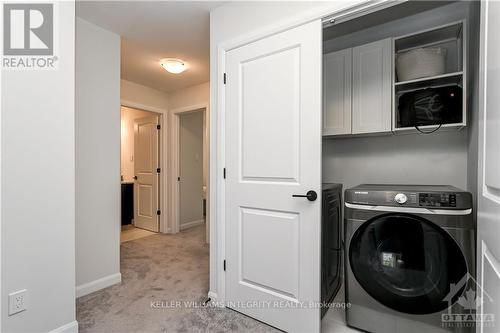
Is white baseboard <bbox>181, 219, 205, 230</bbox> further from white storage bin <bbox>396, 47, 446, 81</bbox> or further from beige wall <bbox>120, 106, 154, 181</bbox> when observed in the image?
white storage bin <bbox>396, 47, 446, 81</bbox>

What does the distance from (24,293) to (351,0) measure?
2588mm

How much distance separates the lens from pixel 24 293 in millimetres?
1443

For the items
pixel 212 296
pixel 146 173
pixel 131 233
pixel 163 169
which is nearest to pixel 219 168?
pixel 212 296

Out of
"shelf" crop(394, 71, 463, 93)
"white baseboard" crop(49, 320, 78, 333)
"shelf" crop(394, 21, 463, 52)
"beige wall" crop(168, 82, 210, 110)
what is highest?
"beige wall" crop(168, 82, 210, 110)

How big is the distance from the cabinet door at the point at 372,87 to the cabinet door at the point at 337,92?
0.05 m

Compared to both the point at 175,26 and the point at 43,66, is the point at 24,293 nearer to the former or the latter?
the point at 43,66

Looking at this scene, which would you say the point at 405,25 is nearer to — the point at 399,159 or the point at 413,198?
the point at 399,159

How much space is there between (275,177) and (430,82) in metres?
1.39

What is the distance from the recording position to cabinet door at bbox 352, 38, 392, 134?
195 centimetres

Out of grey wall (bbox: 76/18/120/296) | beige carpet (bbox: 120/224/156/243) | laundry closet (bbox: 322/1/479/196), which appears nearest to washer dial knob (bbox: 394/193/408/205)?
laundry closet (bbox: 322/1/479/196)

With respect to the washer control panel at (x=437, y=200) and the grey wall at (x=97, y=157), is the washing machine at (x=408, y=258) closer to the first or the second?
the washer control panel at (x=437, y=200)

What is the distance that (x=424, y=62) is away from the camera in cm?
184

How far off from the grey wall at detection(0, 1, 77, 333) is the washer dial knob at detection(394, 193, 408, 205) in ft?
6.91

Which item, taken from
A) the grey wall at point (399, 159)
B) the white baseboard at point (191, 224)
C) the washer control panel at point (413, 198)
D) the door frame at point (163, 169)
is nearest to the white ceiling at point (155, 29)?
the door frame at point (163, 169)
